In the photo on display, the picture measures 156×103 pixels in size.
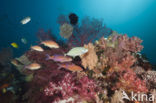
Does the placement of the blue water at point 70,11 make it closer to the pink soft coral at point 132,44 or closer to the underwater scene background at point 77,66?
the underwater scene background at point 77,66

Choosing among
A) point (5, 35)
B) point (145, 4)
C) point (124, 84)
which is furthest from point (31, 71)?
point (145, 4)

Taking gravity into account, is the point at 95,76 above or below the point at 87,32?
below

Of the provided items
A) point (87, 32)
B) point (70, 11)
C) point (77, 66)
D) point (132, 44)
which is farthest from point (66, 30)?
point (70, 11)

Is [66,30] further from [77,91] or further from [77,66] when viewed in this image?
[77,91]

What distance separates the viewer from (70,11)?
147ft

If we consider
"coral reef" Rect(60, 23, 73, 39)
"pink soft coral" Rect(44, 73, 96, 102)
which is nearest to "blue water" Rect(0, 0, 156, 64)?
"coral reef" Rect(60, 23, 73, 39)

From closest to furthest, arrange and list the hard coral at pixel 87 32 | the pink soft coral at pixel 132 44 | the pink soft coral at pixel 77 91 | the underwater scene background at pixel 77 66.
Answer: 1. the pink soft coral at pixel 77 91
2. the underwater scene background at pixel 77 66
3. the pink soft coral at pixel 132 44
4. the hard coral at pixel 87 32

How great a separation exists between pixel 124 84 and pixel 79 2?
120001 millimetres

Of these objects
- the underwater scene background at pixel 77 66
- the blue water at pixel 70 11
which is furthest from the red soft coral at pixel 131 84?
the blue water at pixel 70 11

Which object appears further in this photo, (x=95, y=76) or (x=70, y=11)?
(x=70, y=11)

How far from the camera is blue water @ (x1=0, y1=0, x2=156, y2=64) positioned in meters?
57.8

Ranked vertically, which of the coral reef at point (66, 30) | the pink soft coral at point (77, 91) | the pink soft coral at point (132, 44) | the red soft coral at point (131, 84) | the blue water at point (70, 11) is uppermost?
the blue water at point (70, 11)

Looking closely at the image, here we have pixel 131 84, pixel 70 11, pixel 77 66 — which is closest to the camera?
pixel 131 84

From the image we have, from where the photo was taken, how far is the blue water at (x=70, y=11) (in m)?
57.8
